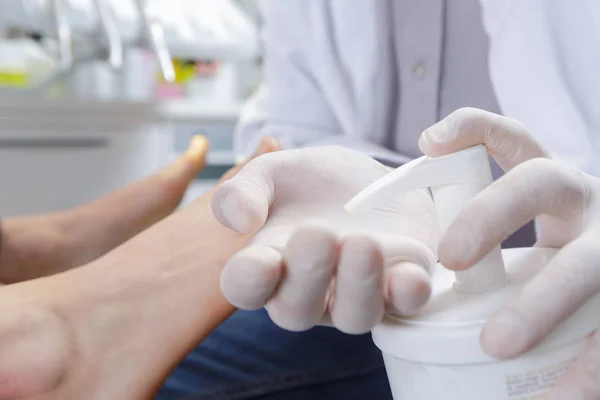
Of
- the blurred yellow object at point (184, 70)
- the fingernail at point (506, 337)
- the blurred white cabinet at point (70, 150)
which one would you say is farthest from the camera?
the blurred yellow object at point (184, 70)

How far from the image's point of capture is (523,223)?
240 millimetres

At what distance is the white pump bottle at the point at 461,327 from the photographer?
220 mm

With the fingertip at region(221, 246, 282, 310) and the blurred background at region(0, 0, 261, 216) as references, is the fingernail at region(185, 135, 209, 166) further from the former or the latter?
the fingertip at region(221, 246, 282, 310)

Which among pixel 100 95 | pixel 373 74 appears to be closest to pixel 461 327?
pixel 373 74

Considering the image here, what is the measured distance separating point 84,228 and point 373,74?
1.15 ft

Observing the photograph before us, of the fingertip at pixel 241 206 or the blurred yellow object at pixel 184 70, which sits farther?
the blurred yellow object at pixel 184 70

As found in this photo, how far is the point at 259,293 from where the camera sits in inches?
8.5

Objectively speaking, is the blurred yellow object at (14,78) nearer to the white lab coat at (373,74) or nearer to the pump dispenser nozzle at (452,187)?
the white lab coat at (373,74)

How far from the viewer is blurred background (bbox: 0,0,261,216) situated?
1005 mm

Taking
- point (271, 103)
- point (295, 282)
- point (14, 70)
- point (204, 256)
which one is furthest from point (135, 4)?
point (295, 282)

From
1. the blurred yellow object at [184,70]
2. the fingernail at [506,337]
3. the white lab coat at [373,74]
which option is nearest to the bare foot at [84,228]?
the white lab coat at [373,74]

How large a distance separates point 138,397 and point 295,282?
0.19 metres

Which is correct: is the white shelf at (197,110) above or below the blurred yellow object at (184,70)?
below

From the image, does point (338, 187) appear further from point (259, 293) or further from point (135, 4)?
point (135, 4)
